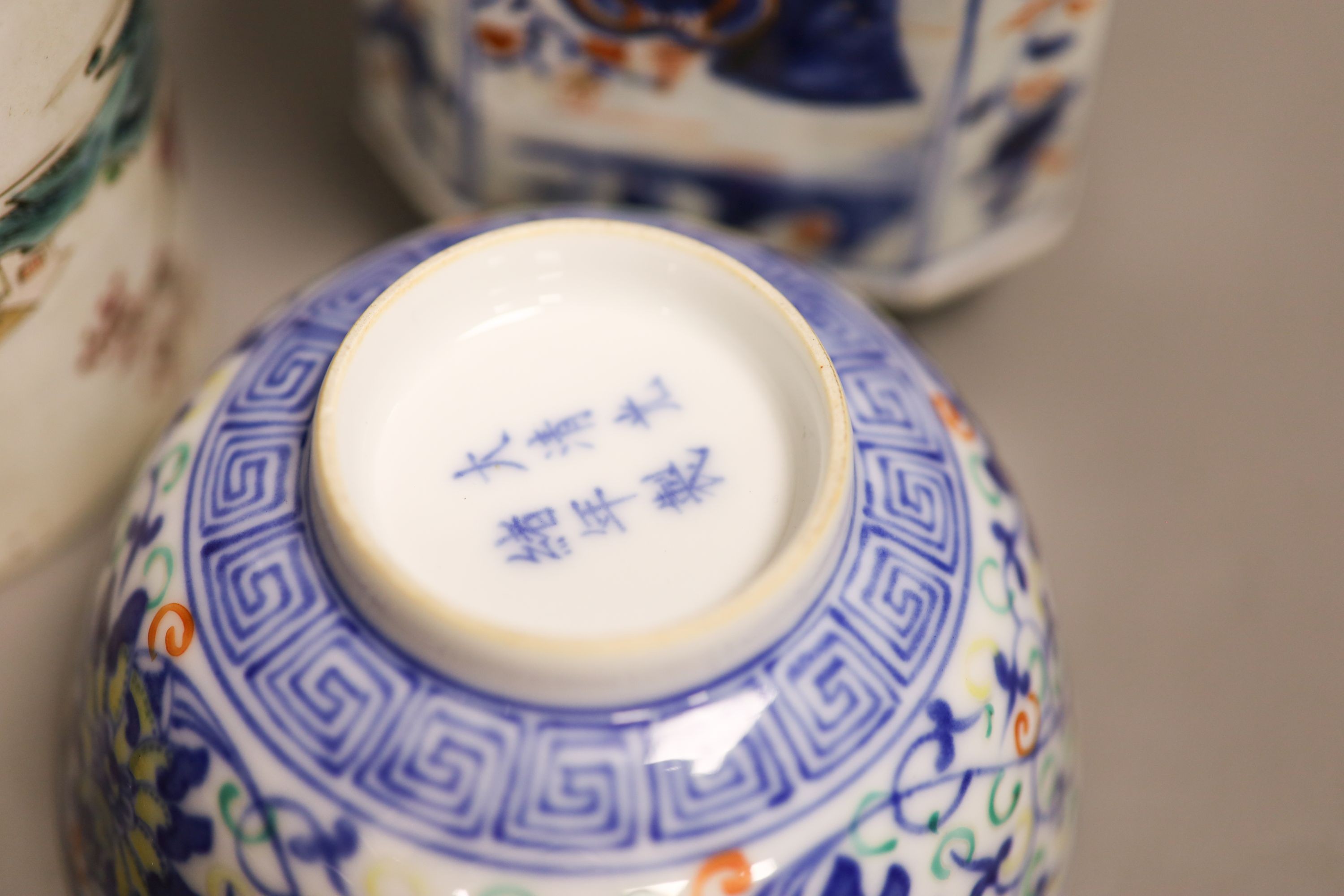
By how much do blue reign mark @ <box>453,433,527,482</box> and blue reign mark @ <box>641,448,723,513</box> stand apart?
6cm

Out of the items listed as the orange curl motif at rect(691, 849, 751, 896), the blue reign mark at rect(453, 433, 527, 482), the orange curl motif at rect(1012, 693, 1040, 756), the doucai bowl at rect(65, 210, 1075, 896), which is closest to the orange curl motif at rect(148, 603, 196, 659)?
the doucai bowl at rect(65, 210, 1075, 896)

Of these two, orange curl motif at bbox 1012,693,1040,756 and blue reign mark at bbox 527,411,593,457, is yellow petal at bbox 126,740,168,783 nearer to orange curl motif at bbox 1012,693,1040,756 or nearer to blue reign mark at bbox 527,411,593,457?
blue reign mark at bbox 527,411,593,457

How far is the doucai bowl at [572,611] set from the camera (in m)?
0.58

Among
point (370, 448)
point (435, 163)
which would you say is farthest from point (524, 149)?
point (370, 448)

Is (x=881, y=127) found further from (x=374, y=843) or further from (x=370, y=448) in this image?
(x=374, y=843)

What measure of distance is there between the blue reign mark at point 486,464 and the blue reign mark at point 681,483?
0.06 m

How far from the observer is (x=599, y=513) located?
663 millimetres

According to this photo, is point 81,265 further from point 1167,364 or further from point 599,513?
point 1167,364

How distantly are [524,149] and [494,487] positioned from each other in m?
0.35

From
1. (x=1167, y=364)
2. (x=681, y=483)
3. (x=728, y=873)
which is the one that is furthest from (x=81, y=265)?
(x=1167, y=364)

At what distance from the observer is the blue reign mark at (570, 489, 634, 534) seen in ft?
2.15

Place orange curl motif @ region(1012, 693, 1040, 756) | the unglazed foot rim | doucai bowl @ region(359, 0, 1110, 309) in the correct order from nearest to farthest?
the unglazed foot rim < orange curl motif @ region(1012, 693, 1040, 756) < doucai bowl @ region(359, 0, 1110, 309)

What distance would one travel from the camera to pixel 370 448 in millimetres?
674

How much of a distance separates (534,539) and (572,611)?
1.7 inches
